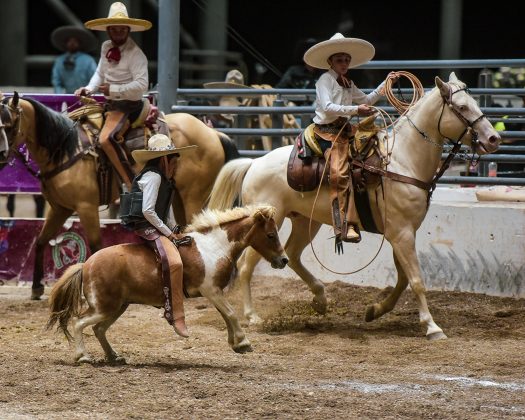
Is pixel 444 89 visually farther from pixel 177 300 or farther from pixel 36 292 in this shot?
pixel 36 292

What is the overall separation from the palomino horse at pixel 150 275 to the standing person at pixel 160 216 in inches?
3.8

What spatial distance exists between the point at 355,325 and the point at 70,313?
2999 mm

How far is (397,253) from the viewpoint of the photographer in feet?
29.8

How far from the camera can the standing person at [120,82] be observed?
409 inches

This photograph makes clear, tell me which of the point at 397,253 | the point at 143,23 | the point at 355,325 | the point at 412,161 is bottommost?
the point at 355,325

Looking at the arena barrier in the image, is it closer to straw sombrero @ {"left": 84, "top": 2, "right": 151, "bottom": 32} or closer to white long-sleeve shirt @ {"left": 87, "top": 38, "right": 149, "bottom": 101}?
white long-sleeve shirt @ {"left": 87, "top": 38, "right": 149, "bottom": 101}

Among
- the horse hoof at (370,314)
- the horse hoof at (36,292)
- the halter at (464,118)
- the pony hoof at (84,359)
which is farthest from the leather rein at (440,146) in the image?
the horse hoof at (36,292)

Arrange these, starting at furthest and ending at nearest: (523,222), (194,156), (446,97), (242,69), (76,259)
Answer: (242,69)
(76,259)
(194,156)
(523,222)
(446,97)

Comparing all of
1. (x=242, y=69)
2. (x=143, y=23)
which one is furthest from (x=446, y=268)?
(x=242, y=69)

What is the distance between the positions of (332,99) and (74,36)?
726 cm

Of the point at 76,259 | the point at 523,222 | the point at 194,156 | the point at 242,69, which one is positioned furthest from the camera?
the point at 242,69

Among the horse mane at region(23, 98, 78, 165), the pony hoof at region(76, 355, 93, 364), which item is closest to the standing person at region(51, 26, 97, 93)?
the horse mane at region(23, 98, 78, 165)

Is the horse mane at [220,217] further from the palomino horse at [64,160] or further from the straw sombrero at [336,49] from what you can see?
the palomino horse at [64,160]

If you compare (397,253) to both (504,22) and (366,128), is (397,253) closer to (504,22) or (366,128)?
(366,128)
